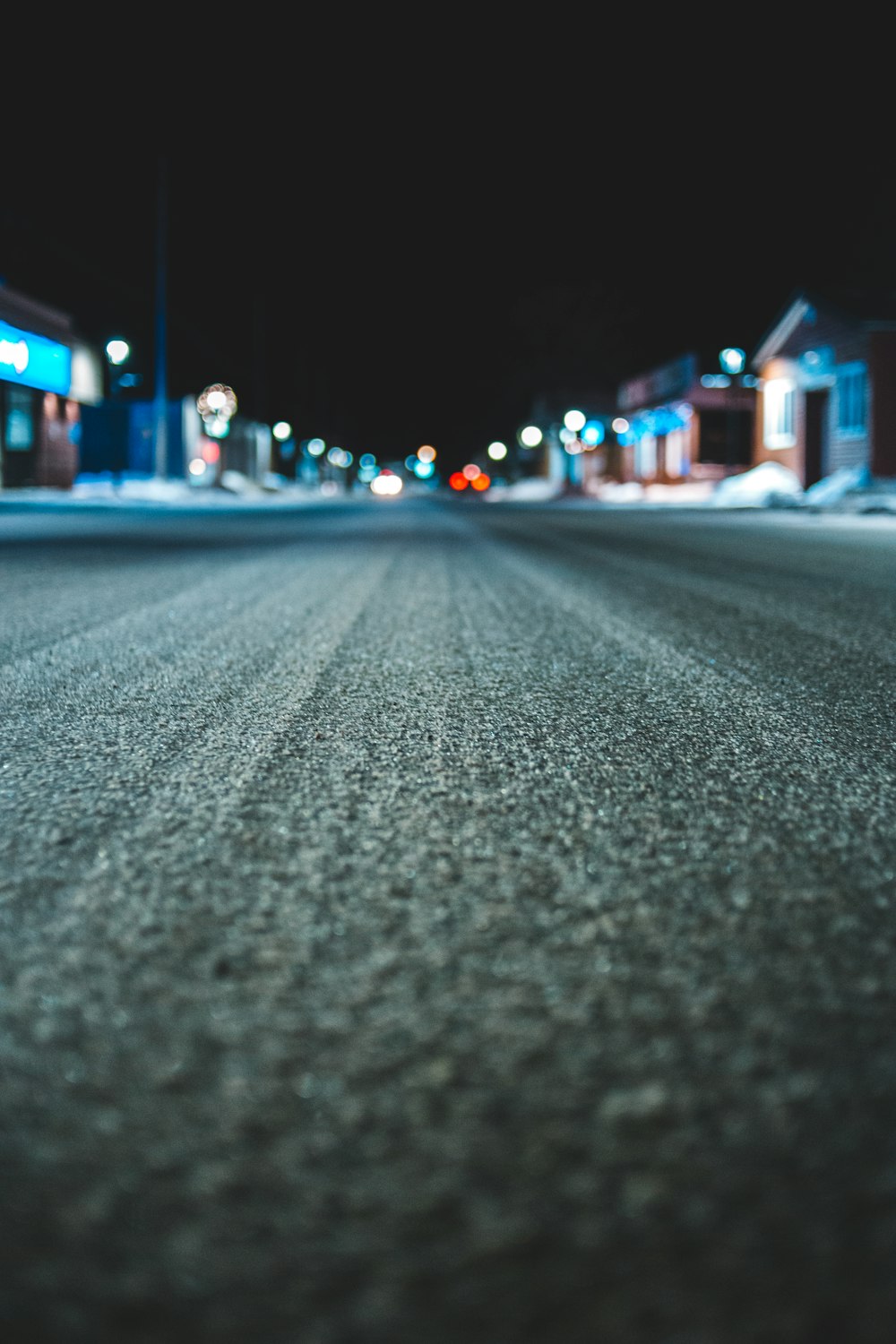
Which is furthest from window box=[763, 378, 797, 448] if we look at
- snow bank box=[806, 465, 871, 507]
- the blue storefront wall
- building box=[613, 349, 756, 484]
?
the blue storefront wall

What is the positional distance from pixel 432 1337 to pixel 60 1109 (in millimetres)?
568

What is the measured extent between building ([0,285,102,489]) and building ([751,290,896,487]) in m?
24.2

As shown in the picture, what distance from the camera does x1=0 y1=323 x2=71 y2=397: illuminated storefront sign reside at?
95.1 ft

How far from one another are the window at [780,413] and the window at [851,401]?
13.8ft

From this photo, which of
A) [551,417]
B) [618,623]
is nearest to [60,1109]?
[618,623]

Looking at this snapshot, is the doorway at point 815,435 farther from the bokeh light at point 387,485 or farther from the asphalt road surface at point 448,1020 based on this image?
the bokeh light at point 387,485

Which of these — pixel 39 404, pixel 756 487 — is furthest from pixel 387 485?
pixel 756 487

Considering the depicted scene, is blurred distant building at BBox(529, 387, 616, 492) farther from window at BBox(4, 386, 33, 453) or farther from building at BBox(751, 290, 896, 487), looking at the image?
window at BBox(4, 386, 33, 453)

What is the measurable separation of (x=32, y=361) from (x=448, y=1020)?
32.9 metres

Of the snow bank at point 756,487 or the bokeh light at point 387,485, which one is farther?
the bokeh light at point 387,485

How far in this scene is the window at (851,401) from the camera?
117 ft

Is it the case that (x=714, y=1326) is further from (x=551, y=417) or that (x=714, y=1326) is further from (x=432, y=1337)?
(x=551, y=417)

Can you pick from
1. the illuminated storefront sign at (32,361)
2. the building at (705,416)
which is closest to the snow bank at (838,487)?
the building at (705,416)

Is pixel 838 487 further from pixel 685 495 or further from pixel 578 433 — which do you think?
pixel 578 433
